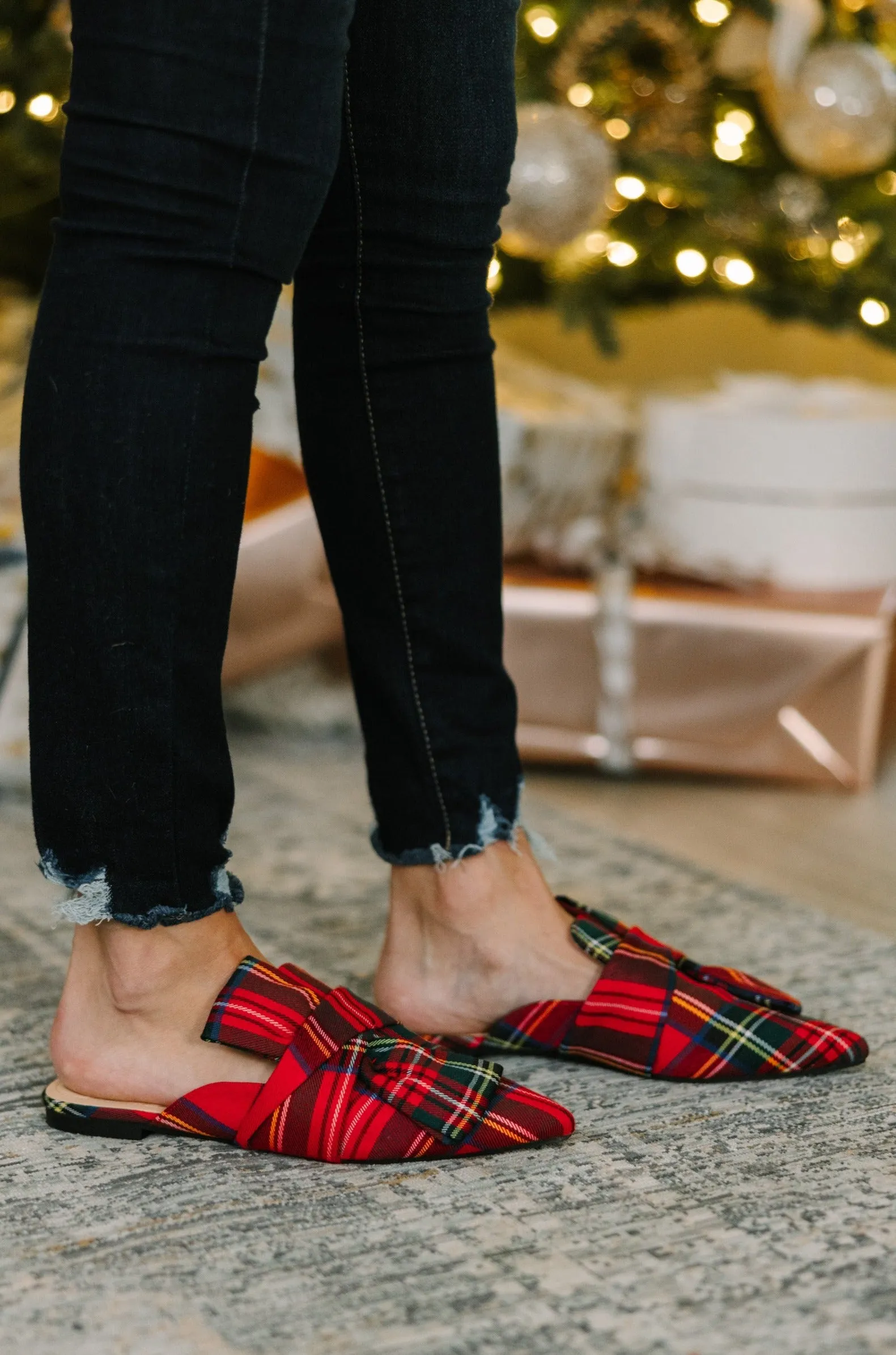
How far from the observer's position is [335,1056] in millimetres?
593

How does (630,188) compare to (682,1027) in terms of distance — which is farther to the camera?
(630,188)

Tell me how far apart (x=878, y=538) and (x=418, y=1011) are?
0.83 meters

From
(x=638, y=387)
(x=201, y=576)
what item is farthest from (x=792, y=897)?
(x=638, y=387)

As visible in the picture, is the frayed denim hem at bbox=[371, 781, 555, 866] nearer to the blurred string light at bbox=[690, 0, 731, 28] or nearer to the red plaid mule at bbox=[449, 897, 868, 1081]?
the red plaid mule at bbox=[449, 897, 868, 1081]

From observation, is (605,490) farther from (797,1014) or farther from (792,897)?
(797,1014)

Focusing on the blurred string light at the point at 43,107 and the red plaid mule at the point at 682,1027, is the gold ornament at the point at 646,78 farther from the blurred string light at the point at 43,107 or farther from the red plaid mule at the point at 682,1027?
the red plaid mule at the point at 682,1027

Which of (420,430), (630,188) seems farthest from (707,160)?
(420,430)

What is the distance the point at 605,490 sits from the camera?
56.7 inches

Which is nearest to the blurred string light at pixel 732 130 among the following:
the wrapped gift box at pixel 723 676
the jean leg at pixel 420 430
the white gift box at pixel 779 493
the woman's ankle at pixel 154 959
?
the white gift box at pixel 779 493

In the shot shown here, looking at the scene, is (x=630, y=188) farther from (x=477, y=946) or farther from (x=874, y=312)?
(x=477, y=946)

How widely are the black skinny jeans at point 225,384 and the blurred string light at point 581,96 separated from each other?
997mm

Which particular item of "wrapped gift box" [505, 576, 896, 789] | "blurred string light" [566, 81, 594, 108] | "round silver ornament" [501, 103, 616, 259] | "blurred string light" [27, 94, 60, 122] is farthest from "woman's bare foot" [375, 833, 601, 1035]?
"blurred string light" [566, 81, 594, 108]

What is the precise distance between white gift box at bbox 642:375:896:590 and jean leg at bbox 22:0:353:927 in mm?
828

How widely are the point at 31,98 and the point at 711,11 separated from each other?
756 millimetres
